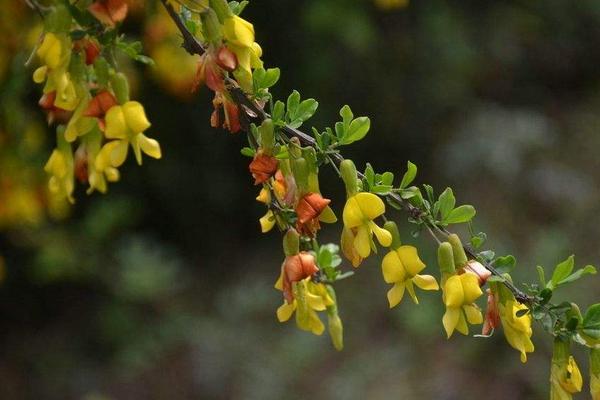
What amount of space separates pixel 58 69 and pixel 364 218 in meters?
0.34

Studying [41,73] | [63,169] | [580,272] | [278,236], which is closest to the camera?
[580,272]

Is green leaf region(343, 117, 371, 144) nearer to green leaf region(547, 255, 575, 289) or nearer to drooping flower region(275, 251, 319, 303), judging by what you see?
drooping flower region(275, 251, 319, 303)

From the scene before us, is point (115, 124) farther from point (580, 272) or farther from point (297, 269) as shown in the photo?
point (580, 272)

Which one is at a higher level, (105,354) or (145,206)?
(145,206)

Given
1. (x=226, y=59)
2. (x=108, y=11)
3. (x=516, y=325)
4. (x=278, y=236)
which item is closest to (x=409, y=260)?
(x=516, y=325)

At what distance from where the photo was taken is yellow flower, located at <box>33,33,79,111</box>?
2.79ft

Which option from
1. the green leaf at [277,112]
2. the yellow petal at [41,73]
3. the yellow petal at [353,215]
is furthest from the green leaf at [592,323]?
the yellow petal at [41,73]

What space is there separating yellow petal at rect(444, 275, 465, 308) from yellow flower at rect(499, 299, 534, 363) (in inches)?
1.9

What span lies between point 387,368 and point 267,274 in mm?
663

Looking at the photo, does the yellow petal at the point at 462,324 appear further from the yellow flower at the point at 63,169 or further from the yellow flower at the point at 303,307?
the yellow flower at the point at 63,169

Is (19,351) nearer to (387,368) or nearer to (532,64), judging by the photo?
(387,368)

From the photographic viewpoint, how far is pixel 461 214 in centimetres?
84

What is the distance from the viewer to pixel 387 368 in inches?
110

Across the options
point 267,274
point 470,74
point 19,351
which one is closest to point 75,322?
point 19,351
